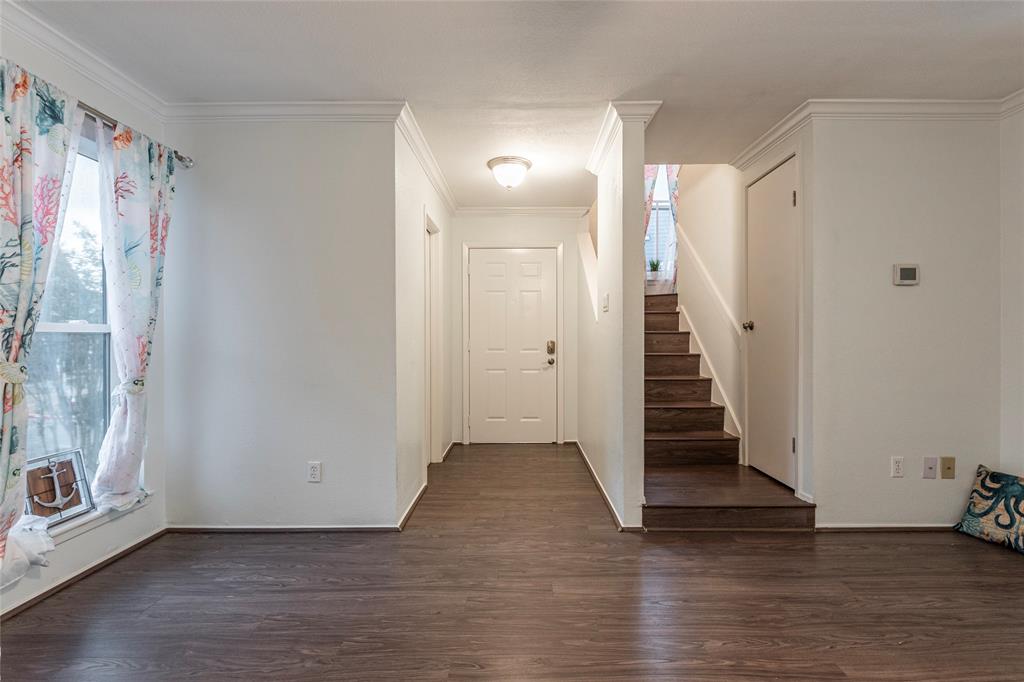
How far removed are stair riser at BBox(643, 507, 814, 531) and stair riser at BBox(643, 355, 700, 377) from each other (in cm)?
165

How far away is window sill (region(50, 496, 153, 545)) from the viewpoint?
82.9 inches

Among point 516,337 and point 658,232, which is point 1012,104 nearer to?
point 658,232

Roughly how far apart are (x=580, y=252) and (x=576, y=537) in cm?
285

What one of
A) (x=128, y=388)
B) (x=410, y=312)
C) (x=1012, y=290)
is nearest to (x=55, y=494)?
(x=128, y=388)

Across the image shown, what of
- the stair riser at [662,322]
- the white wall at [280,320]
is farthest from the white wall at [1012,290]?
the white wall at [280,320]

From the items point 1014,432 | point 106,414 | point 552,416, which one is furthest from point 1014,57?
point 106,414

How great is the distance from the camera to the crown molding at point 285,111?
8.75ft

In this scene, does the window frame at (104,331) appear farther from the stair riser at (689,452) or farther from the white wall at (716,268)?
the white wall at (716,268)

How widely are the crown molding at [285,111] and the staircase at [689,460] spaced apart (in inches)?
104

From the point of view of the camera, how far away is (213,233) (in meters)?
2.71

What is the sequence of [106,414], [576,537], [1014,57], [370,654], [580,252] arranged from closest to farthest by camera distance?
[370,654]
[1014,57]
[106,414]
[576,537]
[580,252]

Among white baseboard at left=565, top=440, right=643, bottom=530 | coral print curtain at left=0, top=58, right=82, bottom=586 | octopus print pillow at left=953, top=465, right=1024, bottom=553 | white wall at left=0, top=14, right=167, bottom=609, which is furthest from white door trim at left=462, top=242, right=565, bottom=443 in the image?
coral print curtain at left=0, top=58, right=82, bottom=586

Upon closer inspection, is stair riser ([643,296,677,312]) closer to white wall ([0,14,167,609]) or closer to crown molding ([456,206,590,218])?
crown molding ([456,206,590,218])

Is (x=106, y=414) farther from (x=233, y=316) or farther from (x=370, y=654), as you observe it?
(x=370, y=654)
